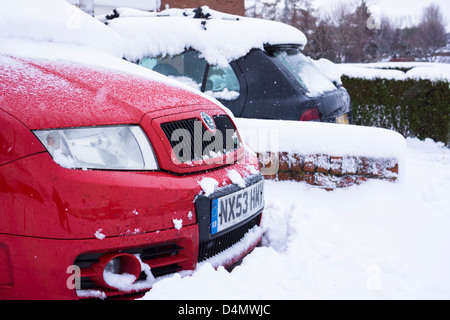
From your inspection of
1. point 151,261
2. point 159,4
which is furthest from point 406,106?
point 159,4

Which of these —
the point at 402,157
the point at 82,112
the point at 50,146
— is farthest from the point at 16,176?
the point at 402,157

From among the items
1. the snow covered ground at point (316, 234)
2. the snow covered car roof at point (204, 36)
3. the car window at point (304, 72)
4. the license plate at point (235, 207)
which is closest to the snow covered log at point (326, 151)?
the snow covered ground at point (316, 234)

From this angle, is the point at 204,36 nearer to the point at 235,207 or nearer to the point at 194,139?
the point at 194,139

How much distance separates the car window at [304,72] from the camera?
3873mm

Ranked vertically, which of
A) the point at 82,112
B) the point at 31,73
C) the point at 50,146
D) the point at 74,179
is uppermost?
the point at 31,73

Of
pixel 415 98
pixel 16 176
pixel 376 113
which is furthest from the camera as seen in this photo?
pixel 376 113

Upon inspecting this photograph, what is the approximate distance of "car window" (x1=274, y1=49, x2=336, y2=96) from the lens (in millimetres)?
3873

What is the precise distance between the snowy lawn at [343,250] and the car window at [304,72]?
1035mm

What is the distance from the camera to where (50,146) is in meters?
1.56

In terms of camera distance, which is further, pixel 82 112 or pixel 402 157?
pixel 402 157

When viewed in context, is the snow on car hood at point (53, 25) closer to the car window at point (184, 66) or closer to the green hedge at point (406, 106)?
the car window at point (184, 66)

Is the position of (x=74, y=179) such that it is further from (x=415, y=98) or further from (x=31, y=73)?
(x=415, y=98)
